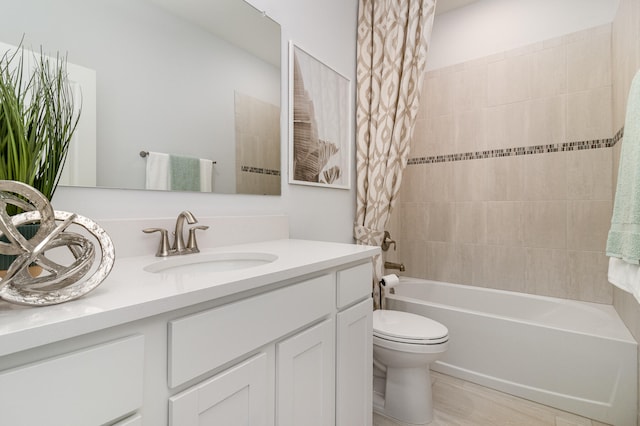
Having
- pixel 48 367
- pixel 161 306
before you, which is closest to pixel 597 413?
pixel 161 306

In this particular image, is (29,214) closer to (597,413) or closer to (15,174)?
(15,174)

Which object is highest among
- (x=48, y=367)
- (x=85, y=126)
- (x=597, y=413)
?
(x=85, y=126)

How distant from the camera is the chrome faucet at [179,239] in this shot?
1.04 m

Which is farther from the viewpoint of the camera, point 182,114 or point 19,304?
point 182,114

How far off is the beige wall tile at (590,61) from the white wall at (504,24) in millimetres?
98

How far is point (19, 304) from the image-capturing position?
1.57ft

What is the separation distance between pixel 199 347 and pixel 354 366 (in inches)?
27.5

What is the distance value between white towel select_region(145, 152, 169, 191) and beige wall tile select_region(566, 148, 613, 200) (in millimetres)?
2499

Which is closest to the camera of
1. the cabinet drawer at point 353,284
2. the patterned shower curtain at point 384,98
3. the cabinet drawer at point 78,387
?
the cabinet drawer at point 78,387

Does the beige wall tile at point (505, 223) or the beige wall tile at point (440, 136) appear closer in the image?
the beige wall tile at point (505, 223)

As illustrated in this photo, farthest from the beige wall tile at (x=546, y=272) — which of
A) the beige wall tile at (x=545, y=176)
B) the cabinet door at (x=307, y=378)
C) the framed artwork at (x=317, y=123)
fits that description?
the cabinet door at (x=307, y=378)

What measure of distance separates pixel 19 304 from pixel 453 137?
2.79 meters

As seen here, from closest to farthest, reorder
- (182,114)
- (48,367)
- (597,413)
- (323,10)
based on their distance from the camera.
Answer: (48,367), (182,114), (597,413), (323,10)

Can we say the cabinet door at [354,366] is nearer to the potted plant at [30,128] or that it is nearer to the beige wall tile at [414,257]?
the potted plant at [30,128]
